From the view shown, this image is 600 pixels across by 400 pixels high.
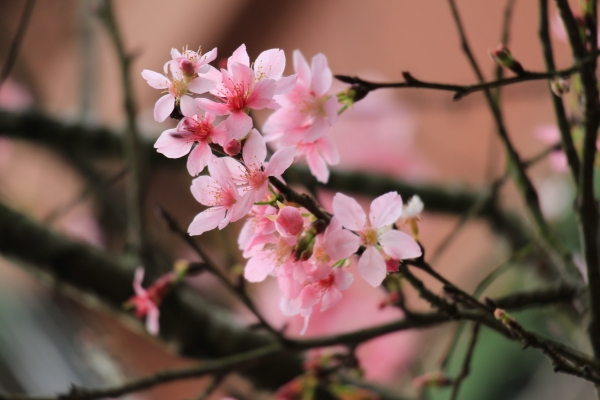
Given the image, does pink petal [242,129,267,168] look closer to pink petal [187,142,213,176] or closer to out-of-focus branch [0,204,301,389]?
pink petal [187,142,213,176]

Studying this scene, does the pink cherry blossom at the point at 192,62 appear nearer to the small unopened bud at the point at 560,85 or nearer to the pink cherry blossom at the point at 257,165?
the pink cherry blossom at the point at 257,165

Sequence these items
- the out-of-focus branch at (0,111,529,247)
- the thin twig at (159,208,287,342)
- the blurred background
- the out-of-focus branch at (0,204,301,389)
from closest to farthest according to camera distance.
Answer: the thin twig at (159,208,287,342) → the out-of-focus branch at (0,204,301,389) → the out-of-focus branch at (0,111,529,247) → the blurred background

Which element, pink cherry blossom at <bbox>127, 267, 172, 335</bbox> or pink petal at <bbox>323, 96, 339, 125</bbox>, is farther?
pink cherry blossom at <bbox>127, 267, 172, 335</bbox>

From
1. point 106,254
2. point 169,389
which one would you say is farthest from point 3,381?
point 106,254

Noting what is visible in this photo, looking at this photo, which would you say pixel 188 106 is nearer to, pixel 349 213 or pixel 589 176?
pixel 349 213

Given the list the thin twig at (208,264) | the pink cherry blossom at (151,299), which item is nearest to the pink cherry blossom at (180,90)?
the thin twig at (208,264)

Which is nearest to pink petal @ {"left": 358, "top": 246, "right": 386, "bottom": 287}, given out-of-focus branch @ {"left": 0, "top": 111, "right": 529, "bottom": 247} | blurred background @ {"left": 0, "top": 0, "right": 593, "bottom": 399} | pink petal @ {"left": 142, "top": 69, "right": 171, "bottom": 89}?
pink petal @ {"left": 142, "top": 69, "right": 171, "bottom": 89}

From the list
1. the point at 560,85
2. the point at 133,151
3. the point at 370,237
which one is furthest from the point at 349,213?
the point at 133,151

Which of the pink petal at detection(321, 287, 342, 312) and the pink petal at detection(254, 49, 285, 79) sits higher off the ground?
the pink petal at detection(254, 49, 285, 79)

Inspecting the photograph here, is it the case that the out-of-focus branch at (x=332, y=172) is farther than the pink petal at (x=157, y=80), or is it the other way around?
the out-of-focus branch at (x=332, y=172)

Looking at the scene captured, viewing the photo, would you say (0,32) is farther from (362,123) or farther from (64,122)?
(362,123)
